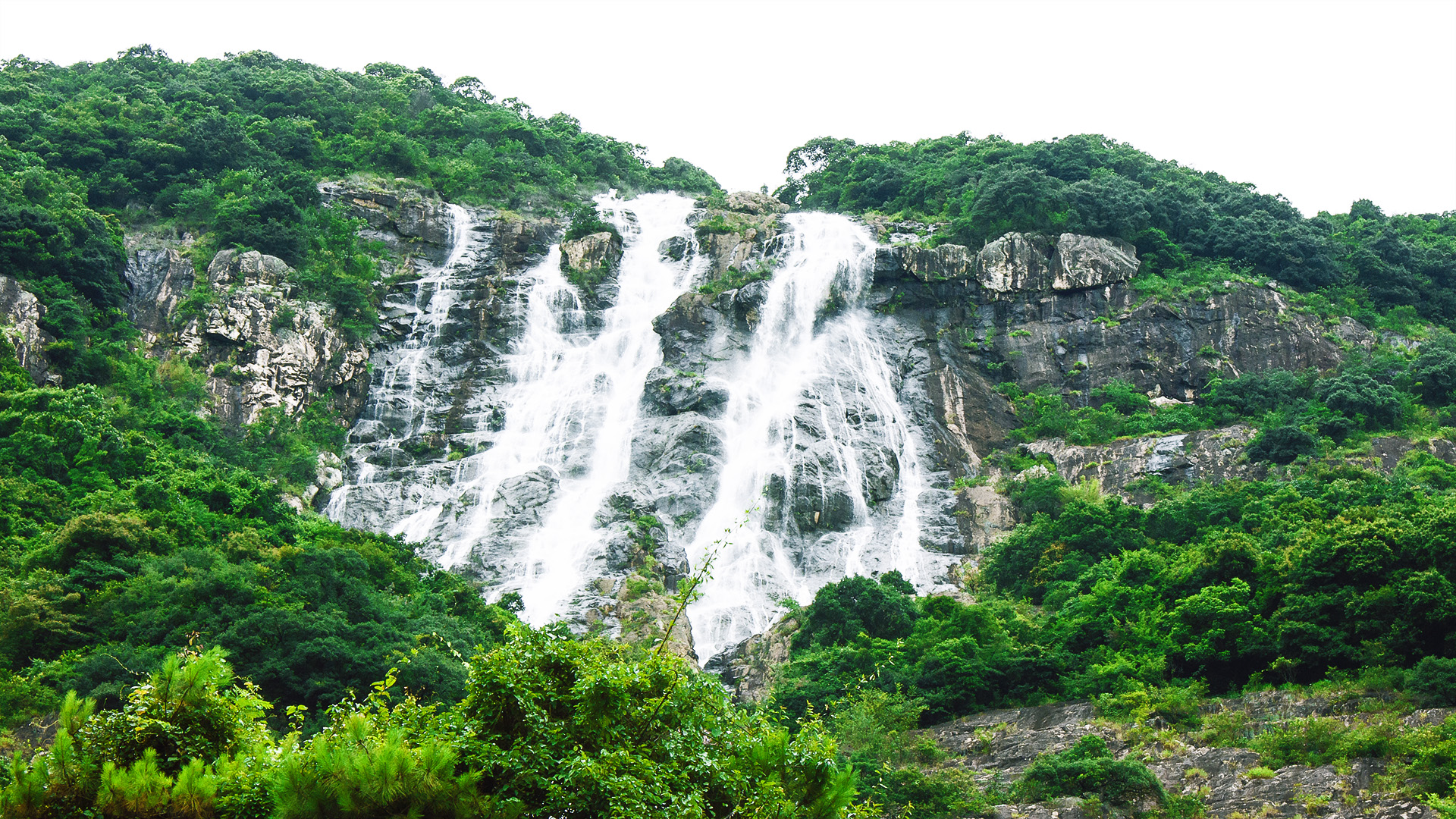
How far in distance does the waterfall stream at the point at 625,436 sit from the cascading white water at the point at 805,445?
0.27 ft

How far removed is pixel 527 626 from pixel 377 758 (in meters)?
2.89

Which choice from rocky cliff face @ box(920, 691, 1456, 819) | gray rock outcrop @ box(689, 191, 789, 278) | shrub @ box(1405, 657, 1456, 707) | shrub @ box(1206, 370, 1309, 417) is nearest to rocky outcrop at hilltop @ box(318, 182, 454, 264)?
gray rock outcrop @ box(689, 191, 789, 278)

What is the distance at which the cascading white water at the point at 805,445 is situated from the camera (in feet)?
126

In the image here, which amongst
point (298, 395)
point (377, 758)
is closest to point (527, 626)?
point (377, 758)

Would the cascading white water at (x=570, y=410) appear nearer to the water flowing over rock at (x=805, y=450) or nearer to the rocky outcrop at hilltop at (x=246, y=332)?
the water flowing over rock at (x=805, y=450)

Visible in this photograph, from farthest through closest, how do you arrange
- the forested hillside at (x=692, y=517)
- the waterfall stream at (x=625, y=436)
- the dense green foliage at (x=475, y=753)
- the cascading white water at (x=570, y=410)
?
1. the waterfall stream at (x=625, y=436)
2. the cascading white water at (x=570, y=410)
3. the forested hillside at (x=692, y=517)
4. the dense green foliage at (x=475, y=753)

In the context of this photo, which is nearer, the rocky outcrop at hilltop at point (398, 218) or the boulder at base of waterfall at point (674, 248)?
the rocky outcrop at hilltop at point (398, 218)

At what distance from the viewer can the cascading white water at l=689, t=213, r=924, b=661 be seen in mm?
38500

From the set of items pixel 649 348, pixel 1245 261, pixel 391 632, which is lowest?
pixel 391 632

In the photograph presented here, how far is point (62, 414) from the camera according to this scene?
3334 cm

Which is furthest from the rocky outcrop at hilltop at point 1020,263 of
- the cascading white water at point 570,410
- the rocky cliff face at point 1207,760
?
the rocky cliff face at point 1207,760

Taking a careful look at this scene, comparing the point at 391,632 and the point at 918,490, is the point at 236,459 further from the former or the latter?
the point at 918,490

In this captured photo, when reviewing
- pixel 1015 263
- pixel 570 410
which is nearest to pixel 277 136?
pixel 570 410

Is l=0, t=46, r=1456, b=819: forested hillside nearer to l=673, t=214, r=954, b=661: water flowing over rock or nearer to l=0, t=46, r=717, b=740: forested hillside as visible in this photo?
l=0, t=46, r=717, b=740: forested hillside
